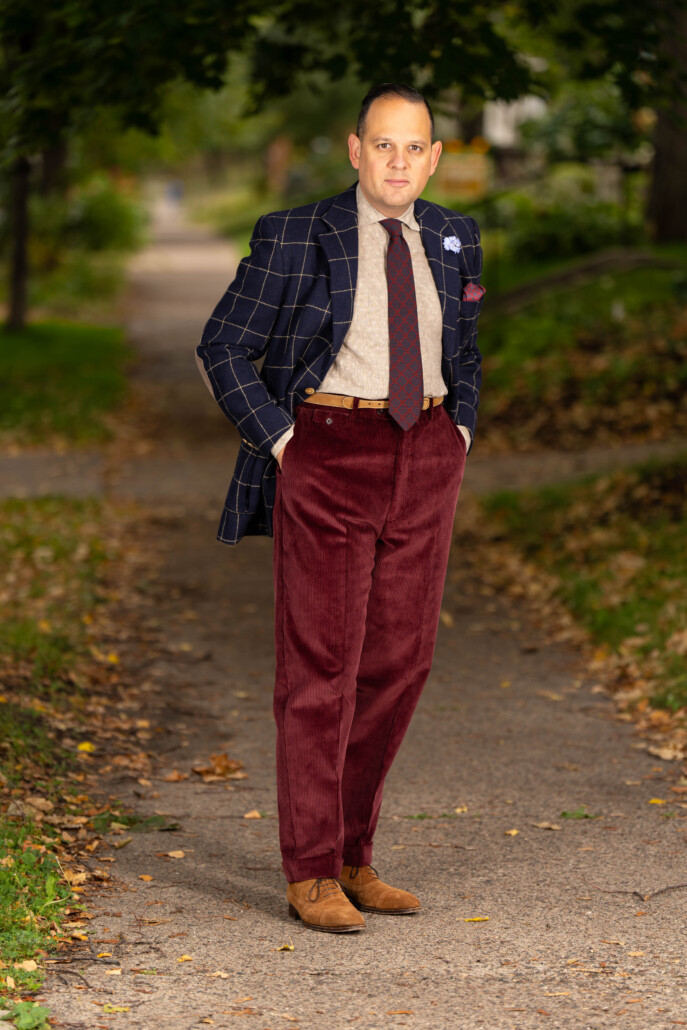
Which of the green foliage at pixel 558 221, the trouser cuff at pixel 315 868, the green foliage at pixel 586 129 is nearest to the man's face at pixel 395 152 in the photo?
the trouser cuff at pixel 315 868

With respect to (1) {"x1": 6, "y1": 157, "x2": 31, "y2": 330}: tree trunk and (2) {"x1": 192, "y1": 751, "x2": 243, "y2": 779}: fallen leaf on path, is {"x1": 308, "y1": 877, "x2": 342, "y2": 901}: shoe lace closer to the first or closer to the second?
(2) {"x1": 192, "y1": 751, "x2": 243, "y2": 779}: fallen leaf on path

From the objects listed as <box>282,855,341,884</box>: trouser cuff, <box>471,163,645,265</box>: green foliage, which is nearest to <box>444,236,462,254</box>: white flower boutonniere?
<box>282,855,341,884</box>: trouser cuff

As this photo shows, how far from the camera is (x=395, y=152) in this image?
11.8 feet

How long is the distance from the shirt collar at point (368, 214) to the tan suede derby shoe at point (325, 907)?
1832 millimetres

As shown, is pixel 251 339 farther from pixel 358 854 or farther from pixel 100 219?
pixel 100 219

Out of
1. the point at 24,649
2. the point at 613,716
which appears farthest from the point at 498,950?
the point at 24,649

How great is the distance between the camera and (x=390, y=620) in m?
3.82

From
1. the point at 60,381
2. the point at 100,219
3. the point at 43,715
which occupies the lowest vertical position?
the point at 43,715

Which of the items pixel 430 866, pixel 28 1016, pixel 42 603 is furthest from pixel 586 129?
pixel 28 1016

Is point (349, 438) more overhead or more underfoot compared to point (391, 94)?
more underfoot

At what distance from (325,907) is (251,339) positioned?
1.59 m

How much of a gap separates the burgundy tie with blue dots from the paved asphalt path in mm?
1465

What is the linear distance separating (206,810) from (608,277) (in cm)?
1261

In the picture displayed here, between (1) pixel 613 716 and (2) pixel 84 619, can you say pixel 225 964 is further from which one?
(2) pixel 84 619
